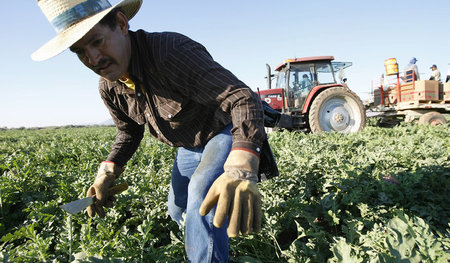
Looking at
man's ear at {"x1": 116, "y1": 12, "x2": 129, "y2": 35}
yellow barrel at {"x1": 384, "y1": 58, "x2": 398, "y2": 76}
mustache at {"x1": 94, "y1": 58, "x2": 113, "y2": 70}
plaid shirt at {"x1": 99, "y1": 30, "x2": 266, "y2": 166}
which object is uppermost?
yellow barrel at {"x1": 384, "y1": 58, "x2": 398, "y2": 76}

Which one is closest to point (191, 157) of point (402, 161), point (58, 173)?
point (58, 173)

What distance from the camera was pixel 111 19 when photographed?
1596 millimetres

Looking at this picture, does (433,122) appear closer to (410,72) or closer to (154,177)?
(410,72)

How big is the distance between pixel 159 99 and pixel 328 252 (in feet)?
5.47

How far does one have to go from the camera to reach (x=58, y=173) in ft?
12.9

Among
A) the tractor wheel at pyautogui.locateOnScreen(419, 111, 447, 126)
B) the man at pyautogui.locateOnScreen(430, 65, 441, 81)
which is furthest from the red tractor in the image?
the man at pyautogui.locateOnScreen(430, 65, 441, 81)

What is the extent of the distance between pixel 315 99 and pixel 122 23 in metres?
7.50

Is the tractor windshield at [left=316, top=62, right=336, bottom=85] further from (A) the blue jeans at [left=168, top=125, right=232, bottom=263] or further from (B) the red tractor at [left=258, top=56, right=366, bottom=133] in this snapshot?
(A) the blue jeans at [left=168, top=125, right=232, bottom=263]

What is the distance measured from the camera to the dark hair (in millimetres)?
1550

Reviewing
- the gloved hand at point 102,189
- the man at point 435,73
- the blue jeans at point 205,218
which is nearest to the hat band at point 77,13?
the blue jeans at point 205,218

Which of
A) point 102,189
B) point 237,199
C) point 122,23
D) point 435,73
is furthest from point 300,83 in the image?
point 237,199

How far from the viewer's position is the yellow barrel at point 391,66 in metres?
10.7

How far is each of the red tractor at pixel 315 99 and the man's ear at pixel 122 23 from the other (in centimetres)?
692

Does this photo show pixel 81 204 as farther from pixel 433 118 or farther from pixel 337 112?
pixel 433 118
